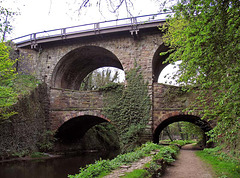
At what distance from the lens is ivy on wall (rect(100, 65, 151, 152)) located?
1125cm

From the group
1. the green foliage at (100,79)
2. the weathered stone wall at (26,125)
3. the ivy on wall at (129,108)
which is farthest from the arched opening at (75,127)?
the green foliage at (100,79)

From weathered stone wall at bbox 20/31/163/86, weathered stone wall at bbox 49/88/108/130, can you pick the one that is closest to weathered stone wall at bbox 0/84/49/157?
weathered stone wall at bbox 49/88/108/130

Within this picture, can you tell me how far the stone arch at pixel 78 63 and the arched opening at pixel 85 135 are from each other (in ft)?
10.3

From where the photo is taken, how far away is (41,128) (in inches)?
497

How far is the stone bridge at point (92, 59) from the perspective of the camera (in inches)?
462

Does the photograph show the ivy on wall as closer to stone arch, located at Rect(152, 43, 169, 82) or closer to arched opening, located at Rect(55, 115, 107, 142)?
stone arch, located at Rect(152, 43, 169, 82)

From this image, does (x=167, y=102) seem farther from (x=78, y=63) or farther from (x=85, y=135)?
(x=85, y=135)

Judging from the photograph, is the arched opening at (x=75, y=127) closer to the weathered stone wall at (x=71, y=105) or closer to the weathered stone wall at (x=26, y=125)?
the weathered stone wall at (x=71, y=105)

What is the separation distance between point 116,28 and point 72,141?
9.66m

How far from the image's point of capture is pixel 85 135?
18.6m

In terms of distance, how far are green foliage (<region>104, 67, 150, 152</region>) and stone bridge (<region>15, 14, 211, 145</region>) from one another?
416mm

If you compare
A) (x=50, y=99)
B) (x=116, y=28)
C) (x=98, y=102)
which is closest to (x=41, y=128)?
(x=50, y=99)

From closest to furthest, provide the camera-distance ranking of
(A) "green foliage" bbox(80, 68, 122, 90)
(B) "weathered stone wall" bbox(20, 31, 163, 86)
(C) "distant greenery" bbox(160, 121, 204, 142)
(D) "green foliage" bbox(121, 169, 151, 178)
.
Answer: (D) "green foliage" bbox(121, 169, 151, 178) → (B) "weathered stone wall" bbox(20, 31, 163, 86) → (C) "distant greenery" bbox(160, 121, 204, 142) → (A) "green foliage" bbox(80, 68, 122, 90)

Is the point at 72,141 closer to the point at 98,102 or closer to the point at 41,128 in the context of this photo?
the point at 41,128
